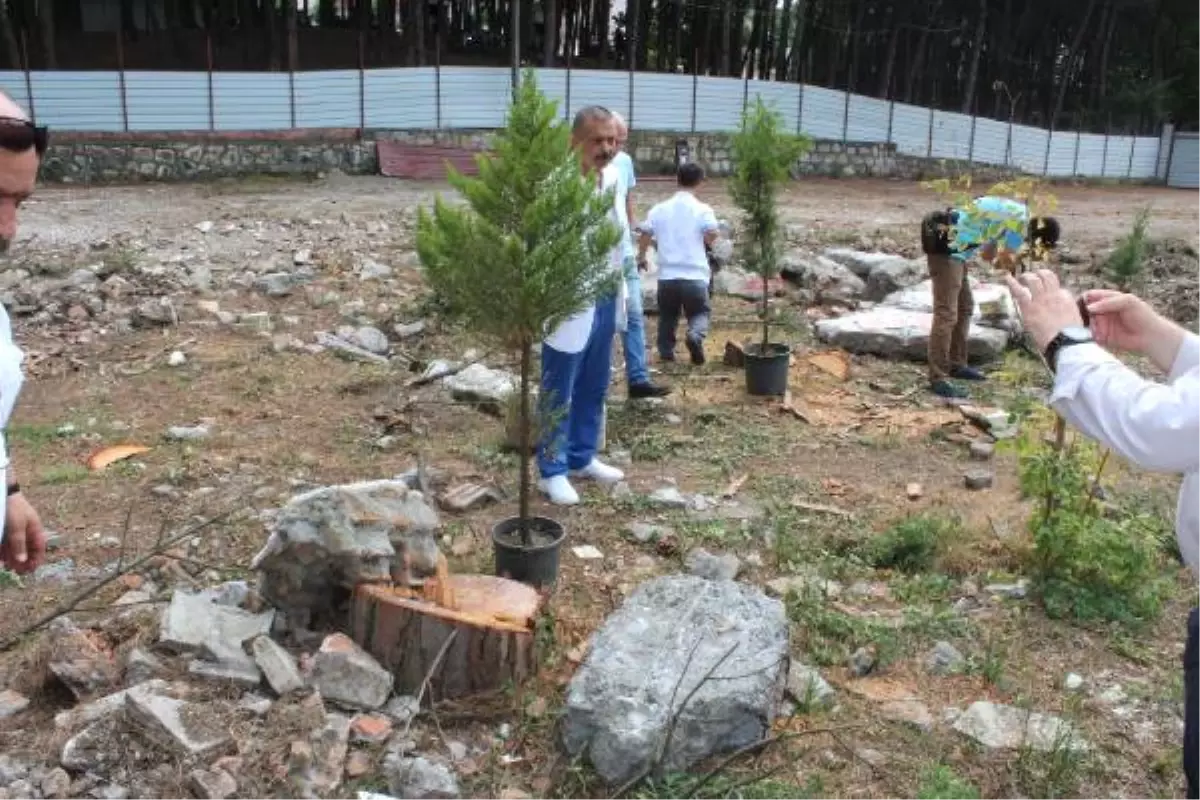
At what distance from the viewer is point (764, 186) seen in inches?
290

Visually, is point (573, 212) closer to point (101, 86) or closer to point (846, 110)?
point (101, 86)

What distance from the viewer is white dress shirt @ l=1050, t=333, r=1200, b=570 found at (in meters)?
2.00

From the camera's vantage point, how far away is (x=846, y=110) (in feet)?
84.4

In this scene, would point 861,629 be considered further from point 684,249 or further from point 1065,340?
point 684,249

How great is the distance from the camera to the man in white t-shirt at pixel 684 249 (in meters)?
7.71

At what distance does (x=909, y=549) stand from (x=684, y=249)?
362cm

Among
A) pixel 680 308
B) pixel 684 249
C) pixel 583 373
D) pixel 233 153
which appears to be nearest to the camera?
pixel 583 373

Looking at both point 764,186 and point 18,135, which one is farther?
point 764,186

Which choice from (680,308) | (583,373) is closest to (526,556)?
(583,373)

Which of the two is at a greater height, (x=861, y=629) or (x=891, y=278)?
(x=891, y=278)

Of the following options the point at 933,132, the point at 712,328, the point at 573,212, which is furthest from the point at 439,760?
the point at 933,132

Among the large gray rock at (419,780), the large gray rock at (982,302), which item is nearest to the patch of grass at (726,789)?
the large gray rock at (419,780)

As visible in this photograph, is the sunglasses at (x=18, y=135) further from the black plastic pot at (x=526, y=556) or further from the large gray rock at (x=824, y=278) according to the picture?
the large gray rock at (x=824, y=278)

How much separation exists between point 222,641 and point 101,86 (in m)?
17.2
